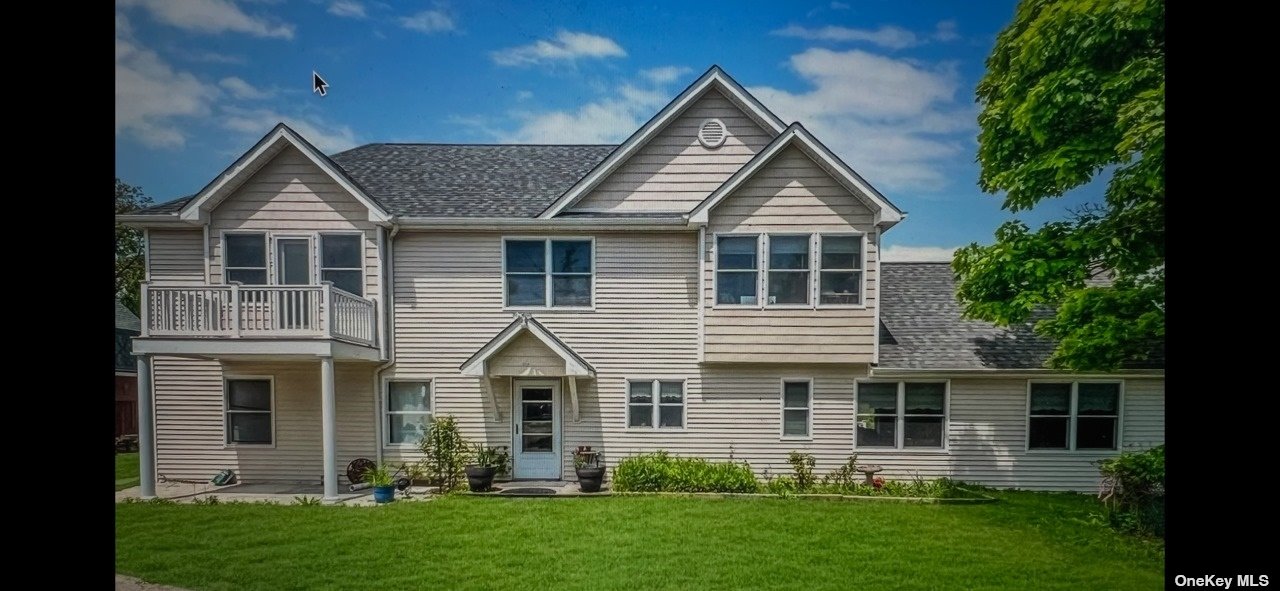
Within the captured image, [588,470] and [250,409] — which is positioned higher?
[250,409]

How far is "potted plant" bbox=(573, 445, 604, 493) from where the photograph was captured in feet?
18.1

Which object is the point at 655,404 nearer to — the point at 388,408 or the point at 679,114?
the point at 388,408

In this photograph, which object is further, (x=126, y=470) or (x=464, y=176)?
(x=464, y=176)

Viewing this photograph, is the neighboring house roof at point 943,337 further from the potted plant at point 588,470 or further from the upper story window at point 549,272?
the upper story window at point 549,272

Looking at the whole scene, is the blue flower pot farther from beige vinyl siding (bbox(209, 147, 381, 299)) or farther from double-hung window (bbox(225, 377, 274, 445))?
beige vinyl siding (bbox(209, 147, 381, 299))

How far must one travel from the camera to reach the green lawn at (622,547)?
11.4ft

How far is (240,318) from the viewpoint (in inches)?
191

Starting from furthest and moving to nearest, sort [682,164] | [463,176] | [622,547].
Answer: [463,176] < [682,164] < [622,547]

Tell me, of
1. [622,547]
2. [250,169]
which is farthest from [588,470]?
[250,169]

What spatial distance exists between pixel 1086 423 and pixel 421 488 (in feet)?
27.7

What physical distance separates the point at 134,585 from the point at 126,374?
9.76ft

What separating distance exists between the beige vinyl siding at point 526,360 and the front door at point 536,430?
441 mm
